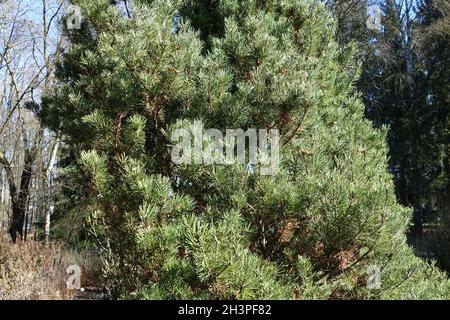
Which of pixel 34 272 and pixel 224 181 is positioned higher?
pixel 224 181

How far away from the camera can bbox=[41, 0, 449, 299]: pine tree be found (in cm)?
244

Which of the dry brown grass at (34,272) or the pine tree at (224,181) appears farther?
the dry brown grass at (34,272)

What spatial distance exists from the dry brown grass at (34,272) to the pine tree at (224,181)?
3274mm

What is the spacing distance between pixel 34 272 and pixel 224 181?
501 cm

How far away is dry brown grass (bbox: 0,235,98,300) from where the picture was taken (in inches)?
234

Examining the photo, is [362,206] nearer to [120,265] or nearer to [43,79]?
[120,265]

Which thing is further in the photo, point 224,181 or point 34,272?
point 34,272

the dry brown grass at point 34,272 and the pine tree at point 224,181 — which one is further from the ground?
the pine tree at point 224,181

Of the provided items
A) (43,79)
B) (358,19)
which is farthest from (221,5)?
(358,19)

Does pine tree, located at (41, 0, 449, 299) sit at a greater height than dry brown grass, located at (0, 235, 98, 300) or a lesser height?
greater

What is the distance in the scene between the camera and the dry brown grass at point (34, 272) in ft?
19.5

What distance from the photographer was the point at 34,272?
21.5 ft

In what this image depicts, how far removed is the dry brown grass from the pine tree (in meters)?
3.27

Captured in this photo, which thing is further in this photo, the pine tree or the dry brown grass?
the dry brown grass
